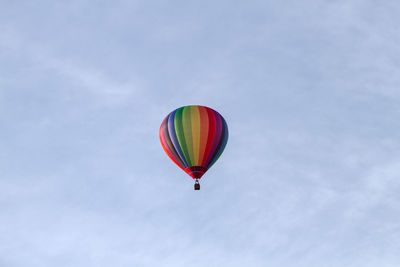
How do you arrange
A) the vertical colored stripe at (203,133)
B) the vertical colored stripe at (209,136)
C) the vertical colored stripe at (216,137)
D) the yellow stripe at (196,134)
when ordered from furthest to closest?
1. the vertical colored stripe at (216,137)
2. the vertical colored stripe at (209,136)
3. the vertical colored stripe at (203,133)
4. the yellow stripe at (196,134)

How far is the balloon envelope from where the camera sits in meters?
113

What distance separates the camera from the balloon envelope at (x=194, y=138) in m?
113

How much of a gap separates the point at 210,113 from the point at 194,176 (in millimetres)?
6607

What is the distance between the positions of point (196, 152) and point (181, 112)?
4646 millimetres

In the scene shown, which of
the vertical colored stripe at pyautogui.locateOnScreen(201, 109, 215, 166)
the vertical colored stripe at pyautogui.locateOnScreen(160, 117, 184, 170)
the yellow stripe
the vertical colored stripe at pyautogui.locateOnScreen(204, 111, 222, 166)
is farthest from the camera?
the vertical colored stripe at pyautogui.locateOnScreen(160, 117, 184, 170)

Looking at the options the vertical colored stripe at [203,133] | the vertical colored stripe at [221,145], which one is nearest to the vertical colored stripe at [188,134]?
the vertical colored stripe at [203,133]

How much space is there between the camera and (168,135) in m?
115

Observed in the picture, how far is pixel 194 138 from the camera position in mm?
113438

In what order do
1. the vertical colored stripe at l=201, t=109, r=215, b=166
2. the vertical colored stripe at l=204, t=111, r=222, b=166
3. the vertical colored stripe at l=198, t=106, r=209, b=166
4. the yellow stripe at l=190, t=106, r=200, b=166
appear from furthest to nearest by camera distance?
1. the vertical colored stripe at l=204, t=111, r=222, b=166
2. the vertical colored stripe at l=201, t=109, r=215, b=166
3. the vertical colored stripe at l=198, t=106, r=209, b=166
4. the yellow stripe at l=190, t=106, r=200, b=166

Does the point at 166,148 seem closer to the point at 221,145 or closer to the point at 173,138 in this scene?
the point at 173,138

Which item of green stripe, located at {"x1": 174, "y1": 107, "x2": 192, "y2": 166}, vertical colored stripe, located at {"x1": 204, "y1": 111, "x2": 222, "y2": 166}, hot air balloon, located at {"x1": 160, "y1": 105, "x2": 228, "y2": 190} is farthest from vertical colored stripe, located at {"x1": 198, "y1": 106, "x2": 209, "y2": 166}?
green stripe, located at {"x1": 174, "y1": 107, "x2": 192, "y2": 166}

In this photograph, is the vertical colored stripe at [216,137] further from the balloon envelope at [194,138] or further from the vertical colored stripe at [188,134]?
the vertical colored stripe at [188,134]

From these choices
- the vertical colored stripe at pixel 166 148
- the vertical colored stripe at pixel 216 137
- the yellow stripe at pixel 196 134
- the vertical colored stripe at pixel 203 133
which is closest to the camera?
the yellow stripe at pixel 196 134

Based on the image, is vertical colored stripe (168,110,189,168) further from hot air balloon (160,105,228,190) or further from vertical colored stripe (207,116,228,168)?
vertical colored stripe (207,116,228,168)
